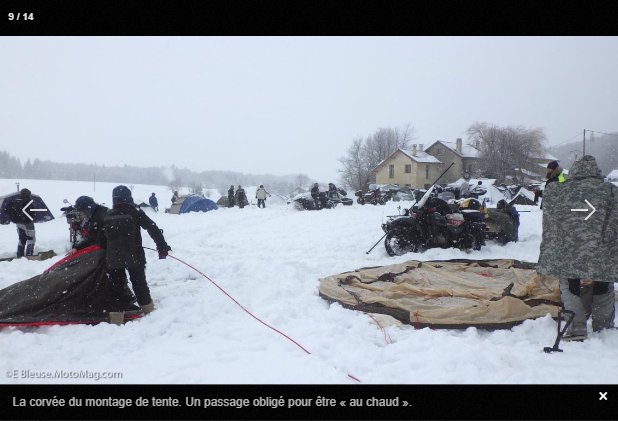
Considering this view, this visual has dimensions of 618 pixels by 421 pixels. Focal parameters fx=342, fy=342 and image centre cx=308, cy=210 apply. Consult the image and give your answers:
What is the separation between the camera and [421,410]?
7.72 ft

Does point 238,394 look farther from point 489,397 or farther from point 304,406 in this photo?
point 489,397

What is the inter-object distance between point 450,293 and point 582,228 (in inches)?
62.3

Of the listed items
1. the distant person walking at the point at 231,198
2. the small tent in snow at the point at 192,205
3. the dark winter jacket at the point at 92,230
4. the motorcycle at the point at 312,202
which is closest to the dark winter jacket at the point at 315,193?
the motorcycle at the point at 312,202

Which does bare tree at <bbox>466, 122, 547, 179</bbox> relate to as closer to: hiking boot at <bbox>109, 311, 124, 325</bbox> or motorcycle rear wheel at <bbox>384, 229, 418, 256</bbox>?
motorcycle rear wheel at <bbox>384, 229, 418, 256</bbox>

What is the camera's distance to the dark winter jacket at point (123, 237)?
3.91 meters

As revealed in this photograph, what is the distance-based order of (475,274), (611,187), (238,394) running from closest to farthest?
(238,394) < (611,187) < (475,274)

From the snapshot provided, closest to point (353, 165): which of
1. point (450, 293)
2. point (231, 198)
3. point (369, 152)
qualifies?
point (369, 152)

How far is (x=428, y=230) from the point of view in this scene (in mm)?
7238

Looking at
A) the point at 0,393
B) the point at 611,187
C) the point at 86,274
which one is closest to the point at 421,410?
the point at 611,187

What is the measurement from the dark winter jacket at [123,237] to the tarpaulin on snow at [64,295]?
257 millimetres

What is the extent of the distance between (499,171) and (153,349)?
41.0 metres

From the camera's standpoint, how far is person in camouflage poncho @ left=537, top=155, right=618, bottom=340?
Result: 3.18 metres
